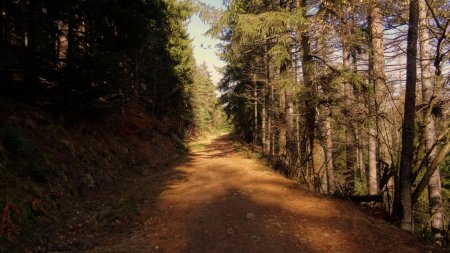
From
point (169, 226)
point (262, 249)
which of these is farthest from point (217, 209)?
point (262, 249)

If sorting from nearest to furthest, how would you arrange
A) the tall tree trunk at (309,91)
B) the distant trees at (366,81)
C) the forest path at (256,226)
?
the forest path at (256,226) < the distant trees at (366,81) < the tall tree trunk at (309,91)

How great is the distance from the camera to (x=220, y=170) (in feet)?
50.3

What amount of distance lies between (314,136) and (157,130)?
15804mm

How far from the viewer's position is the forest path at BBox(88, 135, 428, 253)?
5902mm

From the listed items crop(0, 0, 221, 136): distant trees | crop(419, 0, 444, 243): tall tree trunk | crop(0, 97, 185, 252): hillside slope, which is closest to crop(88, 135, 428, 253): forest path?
crop(0, 97, 185, 252): hillside slope

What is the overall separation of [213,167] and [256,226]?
9813 mm

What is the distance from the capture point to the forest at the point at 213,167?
21.5ft

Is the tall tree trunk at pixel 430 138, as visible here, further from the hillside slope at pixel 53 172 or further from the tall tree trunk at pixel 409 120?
the hillside slope at pixel 53 172

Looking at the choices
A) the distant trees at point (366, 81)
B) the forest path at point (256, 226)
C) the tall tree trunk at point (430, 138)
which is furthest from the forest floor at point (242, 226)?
the tall tree trunk at point (430, 138)

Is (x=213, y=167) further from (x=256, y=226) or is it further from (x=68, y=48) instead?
(x=256, y=226)

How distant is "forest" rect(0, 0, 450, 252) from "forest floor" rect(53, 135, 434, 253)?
0.05 metres

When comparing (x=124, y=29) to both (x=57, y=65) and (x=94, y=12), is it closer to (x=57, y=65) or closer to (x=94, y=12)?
(x=94, y=12)

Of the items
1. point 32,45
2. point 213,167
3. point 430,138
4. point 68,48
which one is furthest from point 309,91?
point 32,45

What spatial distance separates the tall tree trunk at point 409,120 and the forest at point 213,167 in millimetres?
23
